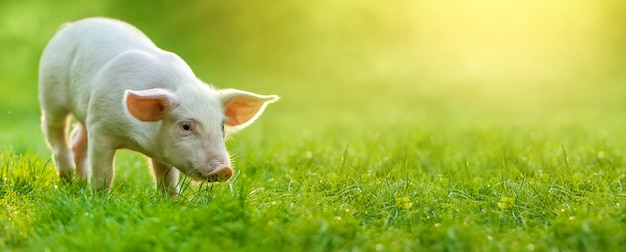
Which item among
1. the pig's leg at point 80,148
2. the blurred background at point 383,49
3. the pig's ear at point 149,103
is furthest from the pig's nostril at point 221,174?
the blurred background at point 383,49

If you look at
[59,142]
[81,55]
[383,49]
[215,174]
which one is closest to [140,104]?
[215,174]

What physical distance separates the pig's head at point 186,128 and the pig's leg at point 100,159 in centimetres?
26

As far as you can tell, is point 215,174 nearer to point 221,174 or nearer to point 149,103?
point 221,174

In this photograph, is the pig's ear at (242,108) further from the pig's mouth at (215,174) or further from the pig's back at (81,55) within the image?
the pig's back at (81,55)

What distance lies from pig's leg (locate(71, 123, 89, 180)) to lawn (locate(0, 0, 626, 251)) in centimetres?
27

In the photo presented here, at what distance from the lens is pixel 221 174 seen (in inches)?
169

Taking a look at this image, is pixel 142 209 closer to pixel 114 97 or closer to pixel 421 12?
pixel 114 97

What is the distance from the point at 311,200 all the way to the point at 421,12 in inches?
543

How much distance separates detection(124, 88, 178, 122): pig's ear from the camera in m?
4.32

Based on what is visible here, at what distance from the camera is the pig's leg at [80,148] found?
19.5 ft

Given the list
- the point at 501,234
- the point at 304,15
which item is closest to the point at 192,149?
the point at 501,234

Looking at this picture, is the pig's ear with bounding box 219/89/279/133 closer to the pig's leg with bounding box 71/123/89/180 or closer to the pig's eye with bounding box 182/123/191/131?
the pig's eye with bounding box 182/123/191/131

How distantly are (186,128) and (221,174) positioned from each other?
1.21 ft

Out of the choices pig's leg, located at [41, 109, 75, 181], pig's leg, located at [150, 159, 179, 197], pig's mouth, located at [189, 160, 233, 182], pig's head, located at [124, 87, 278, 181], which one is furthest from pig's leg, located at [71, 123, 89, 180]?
pig's mouth, located at [189, 160, 233, 182]
